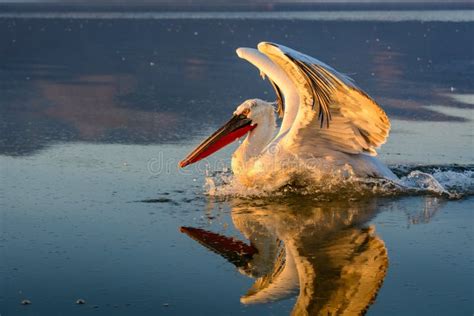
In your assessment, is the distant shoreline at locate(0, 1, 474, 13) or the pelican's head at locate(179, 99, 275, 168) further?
the distant shoreline at locate(0, 1, 474, 13)

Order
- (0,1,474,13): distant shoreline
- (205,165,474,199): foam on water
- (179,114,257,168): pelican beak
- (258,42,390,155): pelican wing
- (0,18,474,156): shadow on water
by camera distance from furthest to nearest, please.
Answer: (0,1,474,13): distant shoreline < (0,18,474,156): shadow on water < (179,114,257,168): pelican beak < (205,165,474,199): foam on water < (258,42,390,155): pelican wing

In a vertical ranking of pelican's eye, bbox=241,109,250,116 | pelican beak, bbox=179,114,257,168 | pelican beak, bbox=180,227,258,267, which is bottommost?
pelican beak, bbox=180,227,258,267

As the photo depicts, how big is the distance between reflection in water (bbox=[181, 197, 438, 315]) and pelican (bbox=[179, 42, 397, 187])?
0.39m

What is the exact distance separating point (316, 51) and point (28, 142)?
10.7 m

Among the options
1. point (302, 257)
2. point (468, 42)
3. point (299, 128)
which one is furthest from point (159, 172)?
point (468, 42)

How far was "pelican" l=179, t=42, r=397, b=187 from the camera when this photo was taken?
21.2ft

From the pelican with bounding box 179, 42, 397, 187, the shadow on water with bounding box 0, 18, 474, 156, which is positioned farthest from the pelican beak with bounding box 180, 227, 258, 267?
the shadow on water with bounding box 0, 18, 474, 156

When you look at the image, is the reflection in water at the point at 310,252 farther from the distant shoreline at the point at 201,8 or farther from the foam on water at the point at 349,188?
the distant shoreline at the point at 201,8

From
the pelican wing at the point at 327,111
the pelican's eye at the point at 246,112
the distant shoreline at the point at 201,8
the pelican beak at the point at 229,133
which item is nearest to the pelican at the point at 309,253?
the pelican wing at the point at 327,111

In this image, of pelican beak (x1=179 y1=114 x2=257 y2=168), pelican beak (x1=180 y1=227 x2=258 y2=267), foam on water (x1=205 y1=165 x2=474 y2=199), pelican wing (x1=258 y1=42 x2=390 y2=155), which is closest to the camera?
pelican beak (x1=180 y1=227 x2=258 y2=267)

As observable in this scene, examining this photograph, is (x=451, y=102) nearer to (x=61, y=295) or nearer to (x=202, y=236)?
(x=202, y=236)

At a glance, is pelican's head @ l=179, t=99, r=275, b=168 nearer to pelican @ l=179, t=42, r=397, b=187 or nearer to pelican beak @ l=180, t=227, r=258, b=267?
pelican @ l=179, t=42, r=397, b=187

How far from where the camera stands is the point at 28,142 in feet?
28.7

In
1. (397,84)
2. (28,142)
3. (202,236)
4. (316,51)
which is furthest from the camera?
(316,51)
